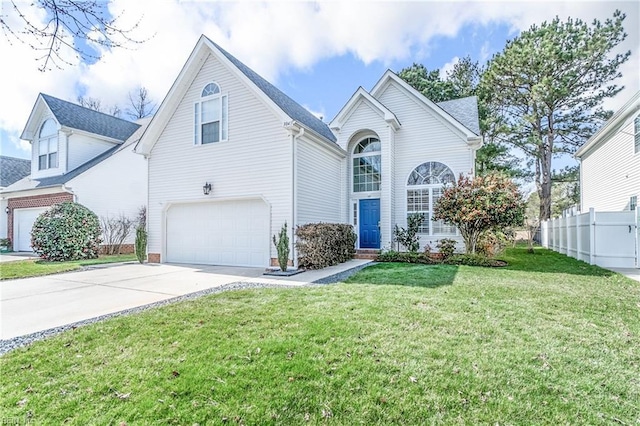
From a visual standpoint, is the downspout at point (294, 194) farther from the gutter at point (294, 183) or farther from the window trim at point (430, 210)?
the window trim at point (430, 210)

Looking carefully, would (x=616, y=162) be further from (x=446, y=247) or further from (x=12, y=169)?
(x=12, y=169)

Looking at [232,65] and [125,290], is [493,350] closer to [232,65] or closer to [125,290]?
[125,290]

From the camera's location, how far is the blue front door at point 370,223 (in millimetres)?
14797

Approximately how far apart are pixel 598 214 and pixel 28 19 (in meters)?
15.2

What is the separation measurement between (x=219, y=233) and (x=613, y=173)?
17.4 m

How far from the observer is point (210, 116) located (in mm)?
12062

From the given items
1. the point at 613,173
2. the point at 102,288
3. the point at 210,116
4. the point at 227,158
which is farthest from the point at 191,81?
the point at 613,173

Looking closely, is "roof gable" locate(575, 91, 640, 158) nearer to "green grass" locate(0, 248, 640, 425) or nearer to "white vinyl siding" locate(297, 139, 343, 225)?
"green grass" locate(0, 248, 640, 425)

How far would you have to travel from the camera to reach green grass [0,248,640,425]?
114 inches

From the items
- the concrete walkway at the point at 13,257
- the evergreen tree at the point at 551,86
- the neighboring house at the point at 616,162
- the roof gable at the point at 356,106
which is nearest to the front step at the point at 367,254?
the roof gable at the point at 356,106

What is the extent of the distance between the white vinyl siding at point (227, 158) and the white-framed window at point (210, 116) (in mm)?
210

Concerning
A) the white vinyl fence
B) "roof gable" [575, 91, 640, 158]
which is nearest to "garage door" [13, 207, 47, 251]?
the white vinyl fence

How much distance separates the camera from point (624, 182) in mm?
13938

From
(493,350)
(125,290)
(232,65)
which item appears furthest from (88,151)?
(493,350)
